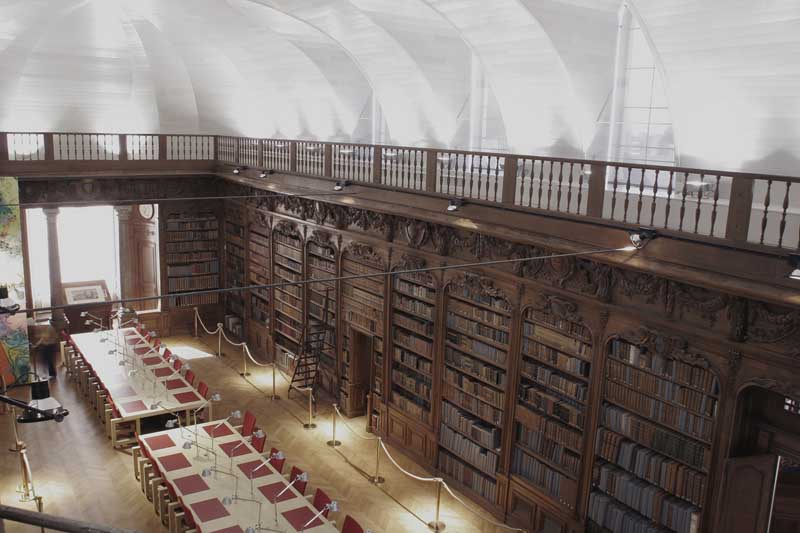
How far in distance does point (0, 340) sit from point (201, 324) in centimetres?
428

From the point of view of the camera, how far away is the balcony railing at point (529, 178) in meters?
5.93

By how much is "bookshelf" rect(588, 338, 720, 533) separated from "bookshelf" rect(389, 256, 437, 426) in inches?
109

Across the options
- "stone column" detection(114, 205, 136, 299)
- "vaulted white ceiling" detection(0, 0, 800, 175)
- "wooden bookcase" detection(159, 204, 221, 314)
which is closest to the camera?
"vaulted white ceiling" detection(0, 0, 800, 175)

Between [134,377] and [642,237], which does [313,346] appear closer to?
[134,377]

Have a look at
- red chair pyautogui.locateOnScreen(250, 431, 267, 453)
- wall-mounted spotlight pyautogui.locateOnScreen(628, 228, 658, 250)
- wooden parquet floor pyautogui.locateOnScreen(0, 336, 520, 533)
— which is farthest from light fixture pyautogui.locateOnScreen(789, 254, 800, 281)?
red chair pyautogui.locateOnScreen(250, 431, 267, 453)

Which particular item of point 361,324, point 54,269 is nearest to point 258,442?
point 361,324

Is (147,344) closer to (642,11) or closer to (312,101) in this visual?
(312,101)

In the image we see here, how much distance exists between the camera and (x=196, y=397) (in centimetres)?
995

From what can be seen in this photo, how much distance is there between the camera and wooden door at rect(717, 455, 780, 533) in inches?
232

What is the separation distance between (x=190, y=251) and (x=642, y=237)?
11025mm

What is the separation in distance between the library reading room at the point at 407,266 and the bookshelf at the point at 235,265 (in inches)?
3.3

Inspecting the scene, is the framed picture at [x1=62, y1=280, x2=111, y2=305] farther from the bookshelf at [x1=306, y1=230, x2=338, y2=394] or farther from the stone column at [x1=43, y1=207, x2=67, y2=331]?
the bookshelf at [x1=306, y1=230, x2=338, y2=394]

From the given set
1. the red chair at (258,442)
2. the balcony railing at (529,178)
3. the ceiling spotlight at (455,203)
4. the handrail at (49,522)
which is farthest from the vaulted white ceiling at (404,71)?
the handrail at (49,522)

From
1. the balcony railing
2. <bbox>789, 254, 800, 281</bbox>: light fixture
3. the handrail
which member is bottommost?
the handrail
